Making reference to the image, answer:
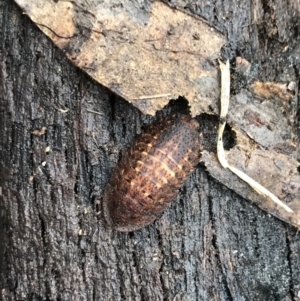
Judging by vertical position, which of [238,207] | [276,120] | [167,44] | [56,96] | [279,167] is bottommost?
[238,207]

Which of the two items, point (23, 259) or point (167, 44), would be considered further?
point (23, 259)

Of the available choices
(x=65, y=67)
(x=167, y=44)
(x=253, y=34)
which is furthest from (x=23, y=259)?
(x=253, y=34)

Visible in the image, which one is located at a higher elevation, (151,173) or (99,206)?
(151,173)

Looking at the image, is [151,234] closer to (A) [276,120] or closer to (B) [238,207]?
(B) [238,207]
